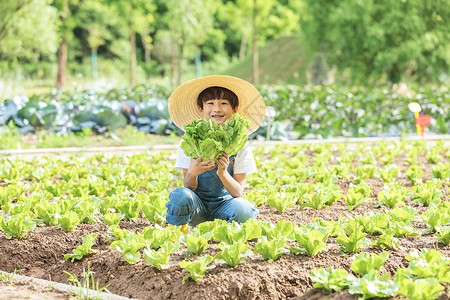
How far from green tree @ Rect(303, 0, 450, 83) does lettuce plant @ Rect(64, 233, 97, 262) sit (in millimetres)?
18729

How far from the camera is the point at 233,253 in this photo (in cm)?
266

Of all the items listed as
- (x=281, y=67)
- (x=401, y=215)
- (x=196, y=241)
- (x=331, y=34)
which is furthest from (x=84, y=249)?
(x=281, y=67)

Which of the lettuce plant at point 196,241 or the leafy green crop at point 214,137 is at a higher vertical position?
the leafy green crop at point 214,137

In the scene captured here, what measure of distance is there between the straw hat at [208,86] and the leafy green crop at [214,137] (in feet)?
1.19

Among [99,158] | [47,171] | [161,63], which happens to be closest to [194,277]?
[47,171]

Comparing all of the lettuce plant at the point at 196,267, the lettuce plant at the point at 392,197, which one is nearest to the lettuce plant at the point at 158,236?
the lettuce plant at the point at 196,267

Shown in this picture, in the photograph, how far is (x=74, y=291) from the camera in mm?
2527

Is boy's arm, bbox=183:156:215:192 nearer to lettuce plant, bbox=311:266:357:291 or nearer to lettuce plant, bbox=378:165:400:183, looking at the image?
lettuce plant, bbox=311:266:357:291

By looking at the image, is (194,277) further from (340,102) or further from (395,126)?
(395,126)

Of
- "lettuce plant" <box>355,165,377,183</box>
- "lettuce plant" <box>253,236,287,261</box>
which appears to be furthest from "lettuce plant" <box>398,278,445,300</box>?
"lettuce plant" <box>355,165,377,183</box>

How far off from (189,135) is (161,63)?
46871 mm

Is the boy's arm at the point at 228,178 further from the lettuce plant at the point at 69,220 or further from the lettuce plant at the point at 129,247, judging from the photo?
the lettuce plant at the point at 69,220

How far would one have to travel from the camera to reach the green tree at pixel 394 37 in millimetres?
20047

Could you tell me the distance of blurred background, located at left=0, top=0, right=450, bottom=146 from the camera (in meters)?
9.96
